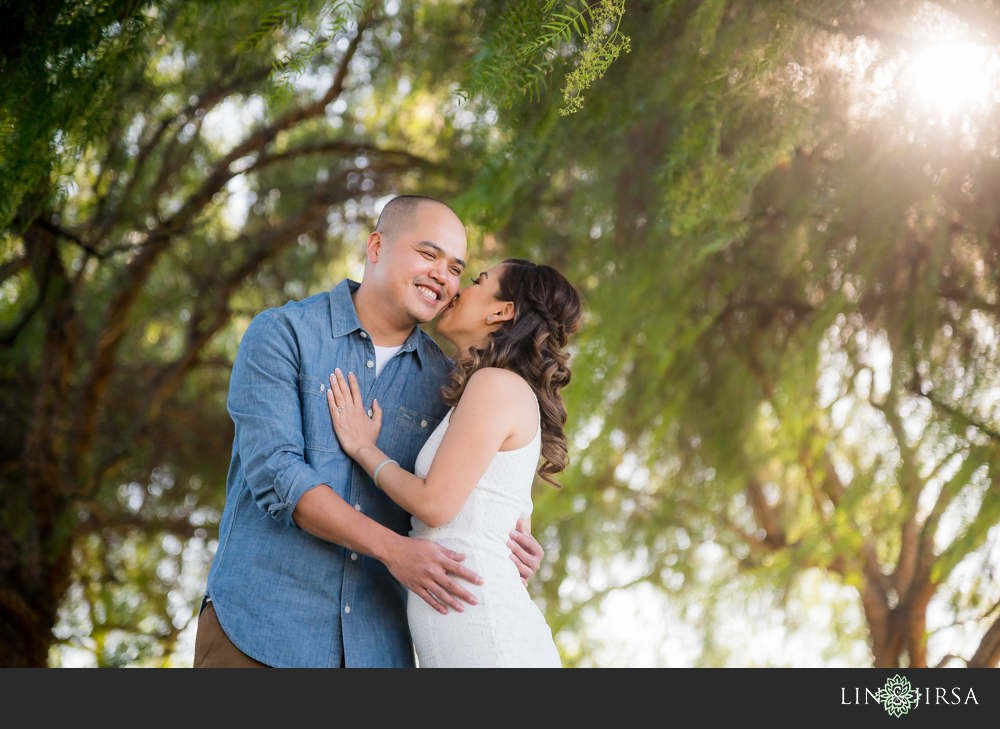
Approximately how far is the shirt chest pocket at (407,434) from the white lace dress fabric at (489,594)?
0.34ft

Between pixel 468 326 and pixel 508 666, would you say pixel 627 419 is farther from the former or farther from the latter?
pixel 508 666

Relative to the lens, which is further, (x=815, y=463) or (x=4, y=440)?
(x=4, y=440)

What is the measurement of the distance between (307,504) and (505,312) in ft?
2.27

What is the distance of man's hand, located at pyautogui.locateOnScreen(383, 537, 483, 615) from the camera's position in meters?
1.52

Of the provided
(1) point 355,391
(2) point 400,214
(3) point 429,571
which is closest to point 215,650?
(3) point 429,571

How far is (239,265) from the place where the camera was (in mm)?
4887

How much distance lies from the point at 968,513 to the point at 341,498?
5.72 ft

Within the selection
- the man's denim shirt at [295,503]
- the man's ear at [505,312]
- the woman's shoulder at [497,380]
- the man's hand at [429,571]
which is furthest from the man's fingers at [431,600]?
the man's ear at [505,312]

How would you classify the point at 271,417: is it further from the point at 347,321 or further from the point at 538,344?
the point at 538,344

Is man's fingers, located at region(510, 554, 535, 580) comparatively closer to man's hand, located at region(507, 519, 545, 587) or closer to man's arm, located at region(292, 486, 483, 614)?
man's hand, located at region(507, 519, 545, 587)

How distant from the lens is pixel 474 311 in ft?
6.47

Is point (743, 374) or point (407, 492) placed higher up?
point (743, 374)
